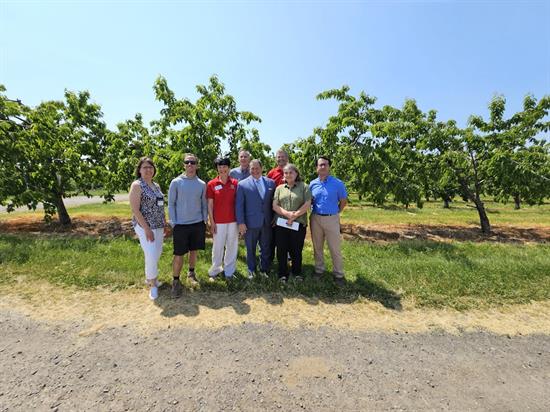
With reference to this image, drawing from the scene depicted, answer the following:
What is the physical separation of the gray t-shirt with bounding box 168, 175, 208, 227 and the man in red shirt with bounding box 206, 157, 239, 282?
8.4 inches

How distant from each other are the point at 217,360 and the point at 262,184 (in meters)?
2.88

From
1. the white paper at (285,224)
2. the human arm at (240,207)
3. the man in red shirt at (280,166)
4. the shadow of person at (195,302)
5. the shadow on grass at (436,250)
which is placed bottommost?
the shadow of person at (195,302)

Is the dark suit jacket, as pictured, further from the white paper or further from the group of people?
the white paper

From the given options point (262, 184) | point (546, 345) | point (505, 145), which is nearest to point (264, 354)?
point (262, 184)

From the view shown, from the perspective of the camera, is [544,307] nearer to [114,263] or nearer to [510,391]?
[510,391]

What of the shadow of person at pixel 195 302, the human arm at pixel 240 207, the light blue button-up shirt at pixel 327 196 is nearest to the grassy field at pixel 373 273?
the shadow of person at pixel 195 302

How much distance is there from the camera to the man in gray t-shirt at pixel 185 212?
448 cm

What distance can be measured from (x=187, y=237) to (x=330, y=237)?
8.13 ft

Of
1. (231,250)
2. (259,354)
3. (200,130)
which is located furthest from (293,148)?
(259,354)

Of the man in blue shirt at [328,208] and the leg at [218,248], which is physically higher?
the man in blue shirt at [328,208]

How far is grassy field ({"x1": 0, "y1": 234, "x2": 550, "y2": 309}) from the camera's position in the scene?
4523mm

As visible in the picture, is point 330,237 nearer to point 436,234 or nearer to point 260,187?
point 260,187

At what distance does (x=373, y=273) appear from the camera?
534 cm

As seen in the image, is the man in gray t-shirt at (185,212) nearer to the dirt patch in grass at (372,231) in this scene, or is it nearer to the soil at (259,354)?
the soil at (259,354)
